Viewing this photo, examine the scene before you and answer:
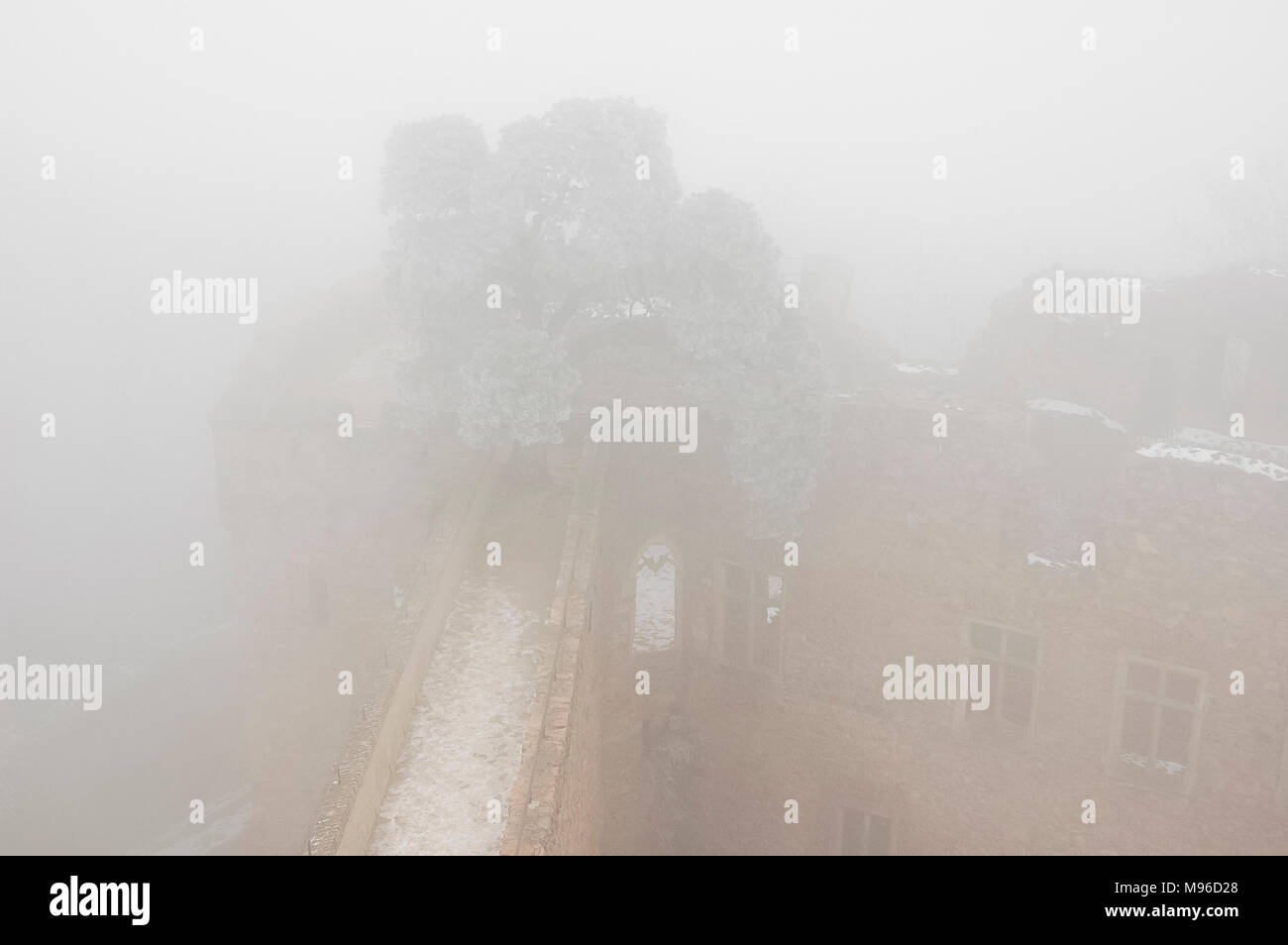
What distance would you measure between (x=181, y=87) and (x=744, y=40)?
118ft

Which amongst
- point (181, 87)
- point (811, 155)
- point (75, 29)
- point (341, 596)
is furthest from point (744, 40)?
point (341, 596)

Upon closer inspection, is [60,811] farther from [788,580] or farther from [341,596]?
[788,580]

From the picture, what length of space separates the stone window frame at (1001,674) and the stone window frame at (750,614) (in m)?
2.61

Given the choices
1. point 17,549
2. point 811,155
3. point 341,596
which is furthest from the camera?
point 811,155

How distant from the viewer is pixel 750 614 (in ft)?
48.4

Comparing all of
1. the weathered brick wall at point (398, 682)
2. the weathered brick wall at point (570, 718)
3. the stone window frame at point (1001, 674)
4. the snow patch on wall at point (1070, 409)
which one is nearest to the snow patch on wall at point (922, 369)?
the snow patch on wall at point (1070, 409)

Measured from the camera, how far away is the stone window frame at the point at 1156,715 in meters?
11.1

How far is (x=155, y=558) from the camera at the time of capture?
94.9 ft

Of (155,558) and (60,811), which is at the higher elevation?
(155,558)

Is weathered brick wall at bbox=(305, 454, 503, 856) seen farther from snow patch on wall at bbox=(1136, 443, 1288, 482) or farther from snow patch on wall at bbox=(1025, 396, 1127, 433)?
snow patch on wall at bbox=(1136, 443, 1288, 482)

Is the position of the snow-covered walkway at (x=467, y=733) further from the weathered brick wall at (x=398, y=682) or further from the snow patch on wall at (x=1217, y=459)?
the snow patch on wall at (x=1217, y=459)

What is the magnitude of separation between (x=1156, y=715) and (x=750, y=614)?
5.44 metres

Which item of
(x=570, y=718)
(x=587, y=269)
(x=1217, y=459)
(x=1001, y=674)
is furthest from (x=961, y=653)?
(x=587, y=269)

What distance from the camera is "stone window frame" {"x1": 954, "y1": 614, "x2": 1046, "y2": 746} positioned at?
12211 mm
